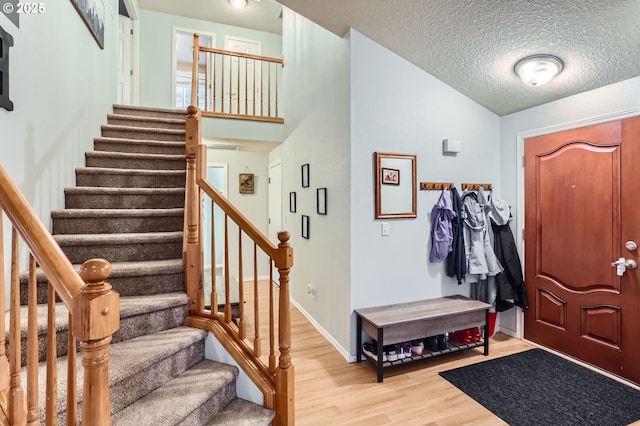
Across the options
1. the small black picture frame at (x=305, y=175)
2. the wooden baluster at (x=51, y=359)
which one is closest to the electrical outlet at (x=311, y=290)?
the small black picture frame at (x=305, y=175)

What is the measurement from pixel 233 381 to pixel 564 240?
2838 millimetres

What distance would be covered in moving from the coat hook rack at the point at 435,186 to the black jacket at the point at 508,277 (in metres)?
0.62

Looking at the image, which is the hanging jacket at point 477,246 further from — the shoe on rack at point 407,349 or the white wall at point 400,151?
the shoe on rack at point 407,349

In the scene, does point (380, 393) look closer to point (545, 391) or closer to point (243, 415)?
point (243, 415)

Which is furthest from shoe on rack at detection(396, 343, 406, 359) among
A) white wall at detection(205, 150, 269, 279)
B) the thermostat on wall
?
white wall at detection(205, 150, 269, 279)

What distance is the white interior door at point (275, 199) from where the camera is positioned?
16.5 ft

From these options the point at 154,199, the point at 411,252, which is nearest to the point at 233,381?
the point at 154,199

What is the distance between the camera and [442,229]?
2908 millimetres

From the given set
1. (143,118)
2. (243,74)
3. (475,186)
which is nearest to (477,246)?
(475,186)

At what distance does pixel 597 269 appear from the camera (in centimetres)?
255

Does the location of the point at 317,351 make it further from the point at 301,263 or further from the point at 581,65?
the point at 581,65

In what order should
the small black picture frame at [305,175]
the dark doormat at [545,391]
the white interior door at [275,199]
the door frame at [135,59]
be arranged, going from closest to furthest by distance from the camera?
the dark doormat at [545,391] < the small black picture frame at [305,175] < the white interior door at [275,199] < the door frame at [135,59]

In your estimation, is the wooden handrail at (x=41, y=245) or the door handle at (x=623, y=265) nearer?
the wooden handrail at (x=41, y=245)

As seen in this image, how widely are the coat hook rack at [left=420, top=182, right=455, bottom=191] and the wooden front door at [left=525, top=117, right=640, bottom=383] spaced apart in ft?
2.49
